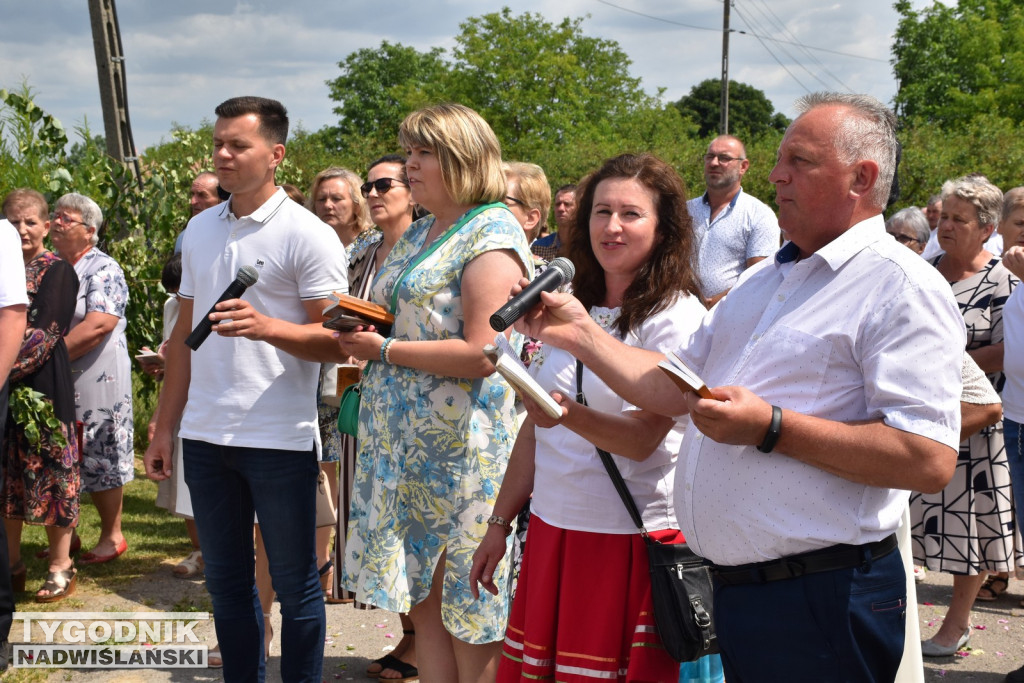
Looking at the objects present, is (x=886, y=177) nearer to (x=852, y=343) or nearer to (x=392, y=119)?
(x=852, y=343)

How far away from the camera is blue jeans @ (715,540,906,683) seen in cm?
208

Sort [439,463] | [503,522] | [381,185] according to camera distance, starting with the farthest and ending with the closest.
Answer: [381,185] < [439,463] < [503,522]

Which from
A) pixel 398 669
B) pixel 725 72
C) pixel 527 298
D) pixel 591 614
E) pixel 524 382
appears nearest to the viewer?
pixel 524 382

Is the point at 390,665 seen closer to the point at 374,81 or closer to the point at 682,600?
the point at 682,600

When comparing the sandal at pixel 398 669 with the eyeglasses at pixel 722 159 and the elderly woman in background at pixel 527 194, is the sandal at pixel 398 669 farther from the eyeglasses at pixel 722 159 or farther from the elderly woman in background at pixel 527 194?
the eyeglasses at pixel 722 159

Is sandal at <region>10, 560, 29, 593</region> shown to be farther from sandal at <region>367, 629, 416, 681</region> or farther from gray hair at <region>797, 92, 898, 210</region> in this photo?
gray hair at <region>797, 92, 898, 210</region>

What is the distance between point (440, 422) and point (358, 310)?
1.54 ft

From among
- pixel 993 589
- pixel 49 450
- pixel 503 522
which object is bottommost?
pixel 993 589

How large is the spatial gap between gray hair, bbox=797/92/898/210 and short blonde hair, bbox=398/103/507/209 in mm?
1356

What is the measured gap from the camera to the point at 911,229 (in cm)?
685

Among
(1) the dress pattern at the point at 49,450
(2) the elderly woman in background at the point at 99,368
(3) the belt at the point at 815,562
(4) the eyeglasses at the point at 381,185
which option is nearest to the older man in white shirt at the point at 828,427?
(3) the belt at the point at 815,562

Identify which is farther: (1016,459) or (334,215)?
(334,215)

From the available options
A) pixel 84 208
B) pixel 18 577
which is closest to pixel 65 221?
pixel 84 208

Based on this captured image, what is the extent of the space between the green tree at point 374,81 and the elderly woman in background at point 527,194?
52.6m
